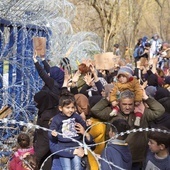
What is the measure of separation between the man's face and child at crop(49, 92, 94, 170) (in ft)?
1.42

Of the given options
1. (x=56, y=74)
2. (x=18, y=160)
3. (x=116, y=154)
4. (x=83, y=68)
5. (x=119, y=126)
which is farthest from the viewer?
(x=83, y=68)

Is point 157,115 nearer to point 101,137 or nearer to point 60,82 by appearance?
point 101,137

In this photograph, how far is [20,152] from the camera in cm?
510

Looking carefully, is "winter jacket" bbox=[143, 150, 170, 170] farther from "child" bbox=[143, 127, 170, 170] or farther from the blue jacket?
the blue jacket

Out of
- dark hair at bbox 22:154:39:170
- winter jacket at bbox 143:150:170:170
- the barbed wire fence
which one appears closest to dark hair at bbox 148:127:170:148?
winter jacket at bbox 143:150:170:170

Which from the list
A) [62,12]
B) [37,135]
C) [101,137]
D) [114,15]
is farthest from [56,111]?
[114,15]

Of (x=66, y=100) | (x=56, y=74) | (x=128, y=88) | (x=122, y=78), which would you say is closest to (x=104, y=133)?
(x=128, y=88)

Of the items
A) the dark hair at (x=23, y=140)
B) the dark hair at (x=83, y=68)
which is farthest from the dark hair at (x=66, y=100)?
the dark hair at (x=83, y=68)

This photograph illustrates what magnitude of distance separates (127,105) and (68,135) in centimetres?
67

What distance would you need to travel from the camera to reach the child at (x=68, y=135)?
16.8 feet

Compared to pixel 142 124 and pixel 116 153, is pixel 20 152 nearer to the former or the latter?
pixel 116 153

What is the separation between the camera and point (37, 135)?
6.42 m

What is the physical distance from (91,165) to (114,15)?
25346mm

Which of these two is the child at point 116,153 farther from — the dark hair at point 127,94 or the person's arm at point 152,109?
the person's arm at point 152,109
